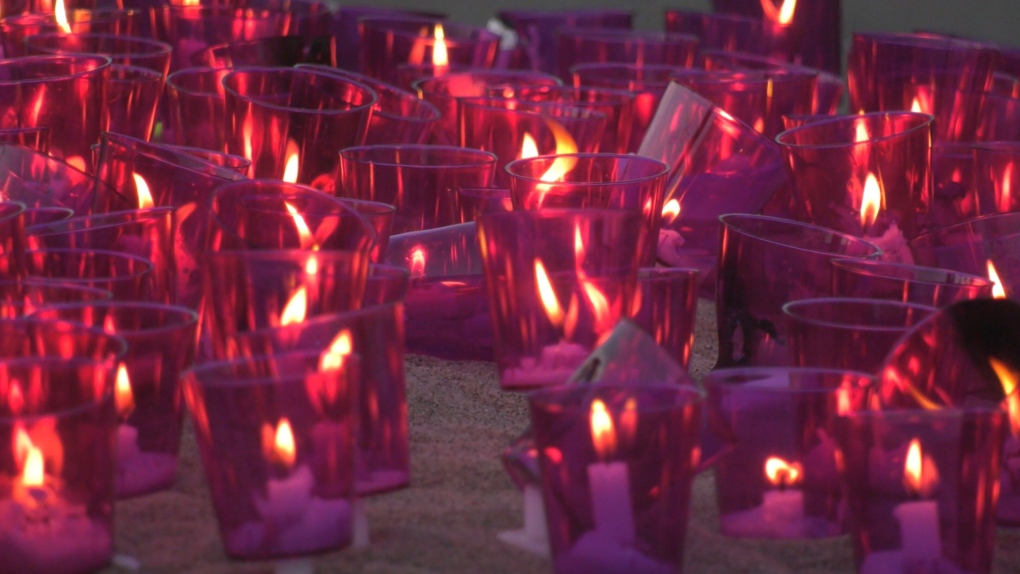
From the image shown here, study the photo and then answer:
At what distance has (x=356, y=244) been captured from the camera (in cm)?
Result: 121

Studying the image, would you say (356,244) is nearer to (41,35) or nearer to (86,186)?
(86,186)

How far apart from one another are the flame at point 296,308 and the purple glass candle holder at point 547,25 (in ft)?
5.30

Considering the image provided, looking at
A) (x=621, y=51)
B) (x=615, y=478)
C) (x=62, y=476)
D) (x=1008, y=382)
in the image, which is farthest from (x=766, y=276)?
(x=621, y=51)

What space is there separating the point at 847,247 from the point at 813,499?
408mm

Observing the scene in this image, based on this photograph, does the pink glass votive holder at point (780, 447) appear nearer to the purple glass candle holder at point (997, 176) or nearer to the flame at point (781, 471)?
the flame at point (781, 471)

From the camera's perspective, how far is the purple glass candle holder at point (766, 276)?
1.29 m

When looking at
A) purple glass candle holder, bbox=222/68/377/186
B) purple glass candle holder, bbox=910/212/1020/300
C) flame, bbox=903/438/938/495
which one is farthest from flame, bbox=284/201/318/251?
purple glass candle holder, bbox=910/212/1020/300

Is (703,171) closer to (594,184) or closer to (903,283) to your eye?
(594,184)

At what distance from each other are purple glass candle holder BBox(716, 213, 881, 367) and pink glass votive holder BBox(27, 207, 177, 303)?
1.86 feet

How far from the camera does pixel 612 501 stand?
0.88m

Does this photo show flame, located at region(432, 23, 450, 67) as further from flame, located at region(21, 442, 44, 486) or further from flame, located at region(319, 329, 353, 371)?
flame, located at region(21, 442, 44, 486)

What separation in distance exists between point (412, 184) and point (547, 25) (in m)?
1.21

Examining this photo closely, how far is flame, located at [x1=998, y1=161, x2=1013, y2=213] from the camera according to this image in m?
1.61

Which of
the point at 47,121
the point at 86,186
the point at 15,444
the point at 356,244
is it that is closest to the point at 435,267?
the point at 356,244
